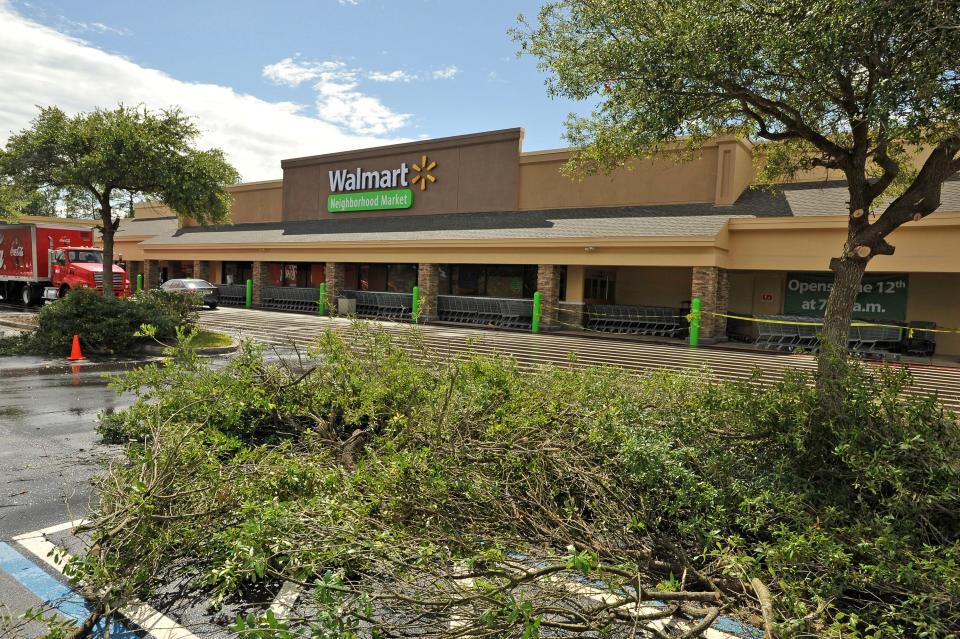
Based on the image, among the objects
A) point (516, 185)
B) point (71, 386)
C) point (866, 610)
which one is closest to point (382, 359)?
point (866, 610)

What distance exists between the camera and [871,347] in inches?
616

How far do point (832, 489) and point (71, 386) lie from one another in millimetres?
11891

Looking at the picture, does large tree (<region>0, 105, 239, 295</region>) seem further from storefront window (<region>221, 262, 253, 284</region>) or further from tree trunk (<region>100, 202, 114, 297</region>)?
storefront window (<region>221, 262, 253, 284</region>)

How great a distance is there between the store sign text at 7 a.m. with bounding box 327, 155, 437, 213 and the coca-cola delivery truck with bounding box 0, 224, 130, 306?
10.3 meters

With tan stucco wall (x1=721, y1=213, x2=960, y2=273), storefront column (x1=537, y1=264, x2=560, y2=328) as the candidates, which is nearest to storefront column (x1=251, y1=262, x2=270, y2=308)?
storefront column (x1=537, y1=264, x2=560, y2=328)

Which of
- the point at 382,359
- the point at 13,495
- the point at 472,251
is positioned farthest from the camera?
the point at 472,251

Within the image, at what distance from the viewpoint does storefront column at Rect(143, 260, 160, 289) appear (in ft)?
111

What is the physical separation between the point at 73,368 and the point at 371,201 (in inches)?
703

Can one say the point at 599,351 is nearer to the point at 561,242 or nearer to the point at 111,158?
the point at 561,242

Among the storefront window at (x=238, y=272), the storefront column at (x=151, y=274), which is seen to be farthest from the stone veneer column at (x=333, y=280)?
the storefront column at (x=151, y=274)

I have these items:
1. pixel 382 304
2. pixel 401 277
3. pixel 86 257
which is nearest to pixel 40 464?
pixel 382 304

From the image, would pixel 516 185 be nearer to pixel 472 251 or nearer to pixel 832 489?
pixel 472 251

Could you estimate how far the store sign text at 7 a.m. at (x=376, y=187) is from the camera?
27.3m

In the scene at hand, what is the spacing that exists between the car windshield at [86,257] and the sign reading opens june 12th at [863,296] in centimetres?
2728
